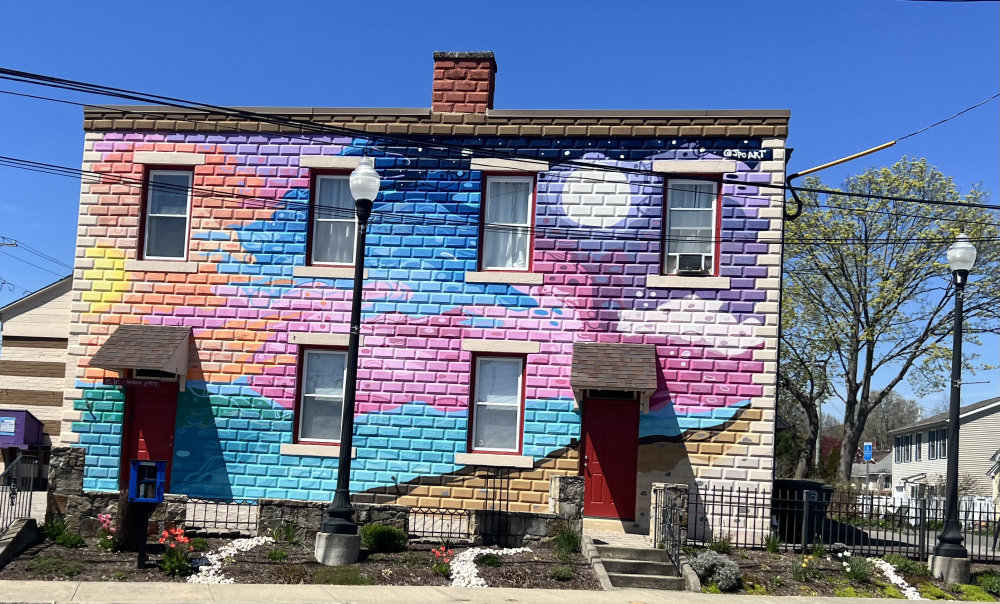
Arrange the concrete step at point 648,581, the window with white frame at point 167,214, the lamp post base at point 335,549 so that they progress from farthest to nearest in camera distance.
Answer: the window with white frame at point 167,214
the concrete step at point 648,581
the lamp post base at point 335,549

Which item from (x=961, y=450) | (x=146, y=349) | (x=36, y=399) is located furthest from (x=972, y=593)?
(x=961, y=450)

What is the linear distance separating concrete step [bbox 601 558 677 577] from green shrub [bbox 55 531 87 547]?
7.08 metres

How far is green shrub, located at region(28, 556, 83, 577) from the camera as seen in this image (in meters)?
11.8

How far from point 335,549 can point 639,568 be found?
4099mm

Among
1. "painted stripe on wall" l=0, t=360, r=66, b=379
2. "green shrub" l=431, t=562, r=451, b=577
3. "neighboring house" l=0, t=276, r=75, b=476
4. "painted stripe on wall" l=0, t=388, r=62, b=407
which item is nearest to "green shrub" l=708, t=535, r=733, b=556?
"green shrub" l=431, t=562, r=451, b=577

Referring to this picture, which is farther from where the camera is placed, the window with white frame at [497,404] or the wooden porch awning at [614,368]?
the window with white frame at [497,404]

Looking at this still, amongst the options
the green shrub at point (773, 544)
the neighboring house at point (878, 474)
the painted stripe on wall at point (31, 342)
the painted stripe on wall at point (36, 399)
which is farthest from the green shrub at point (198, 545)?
the neighboring house at point (878, 474)

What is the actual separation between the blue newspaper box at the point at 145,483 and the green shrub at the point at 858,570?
9199 mm

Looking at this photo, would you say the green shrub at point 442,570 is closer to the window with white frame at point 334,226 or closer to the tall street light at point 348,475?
the tall street light at point 348,475

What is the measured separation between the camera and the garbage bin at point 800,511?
14325 millimetres

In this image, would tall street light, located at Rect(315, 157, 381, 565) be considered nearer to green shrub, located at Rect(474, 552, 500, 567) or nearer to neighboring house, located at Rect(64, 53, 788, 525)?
green shrub, located at Rect(474, 552, 500, 567)

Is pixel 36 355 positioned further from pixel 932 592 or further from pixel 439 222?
pixel 932 592

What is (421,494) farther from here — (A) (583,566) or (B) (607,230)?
(B) (607,230)

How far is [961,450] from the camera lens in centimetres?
4594
